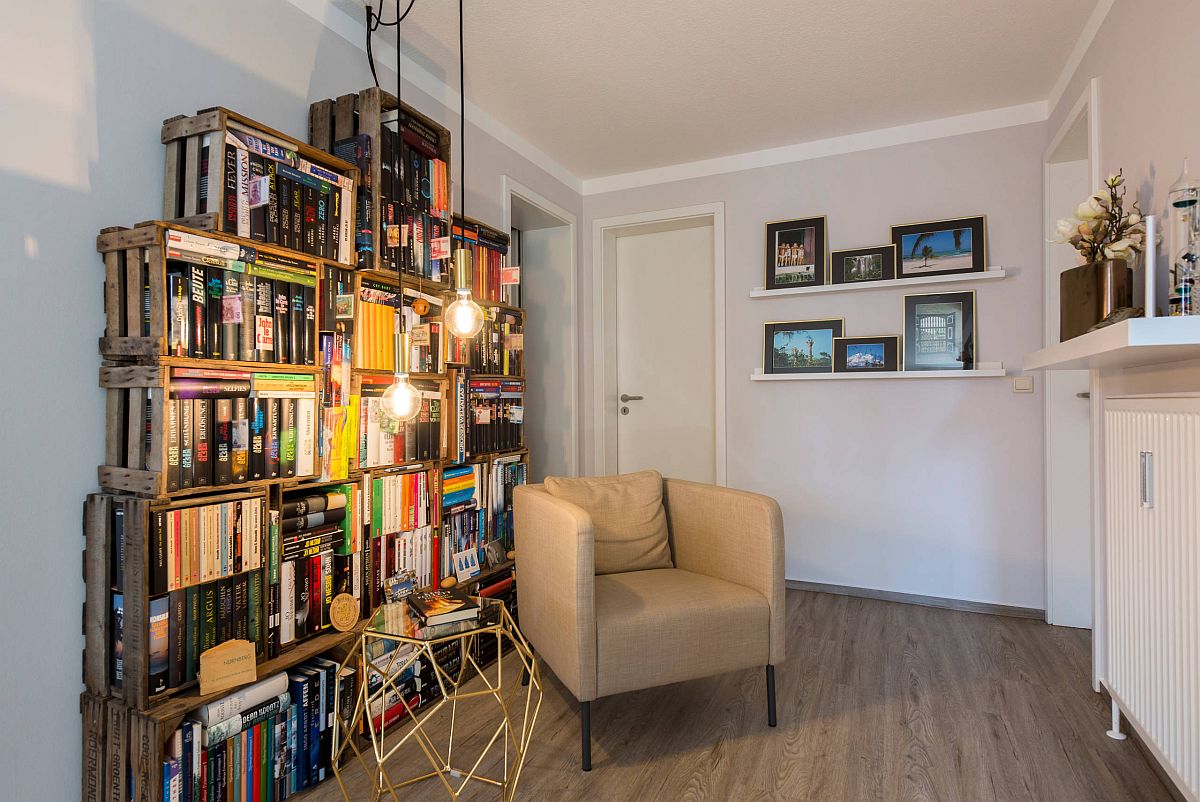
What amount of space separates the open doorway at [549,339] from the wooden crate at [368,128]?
1.74 m

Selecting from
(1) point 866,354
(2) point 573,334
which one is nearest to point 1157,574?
(1) point 866,354

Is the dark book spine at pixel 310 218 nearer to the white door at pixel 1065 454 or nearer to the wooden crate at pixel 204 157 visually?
the wooden crate at pixel 204 157

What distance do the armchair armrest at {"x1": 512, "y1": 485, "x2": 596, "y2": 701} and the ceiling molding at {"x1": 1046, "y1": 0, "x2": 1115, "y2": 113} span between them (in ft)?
8.48

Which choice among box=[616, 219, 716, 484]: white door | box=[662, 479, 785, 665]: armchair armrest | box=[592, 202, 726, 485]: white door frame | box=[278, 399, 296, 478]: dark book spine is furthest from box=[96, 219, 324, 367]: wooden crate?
box=[616, 219, 716, 484]: white door

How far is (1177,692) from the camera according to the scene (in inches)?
59.9

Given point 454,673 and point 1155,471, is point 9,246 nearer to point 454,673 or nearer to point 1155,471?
point 454,673

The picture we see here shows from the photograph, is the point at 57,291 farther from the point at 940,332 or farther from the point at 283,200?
the point at 940,332

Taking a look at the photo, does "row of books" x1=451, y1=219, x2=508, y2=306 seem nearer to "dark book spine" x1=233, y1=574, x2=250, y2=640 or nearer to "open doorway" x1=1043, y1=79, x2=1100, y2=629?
"dark book spine" x1=233, y1=574, x2=250, y2=640

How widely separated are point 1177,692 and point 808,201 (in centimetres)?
275

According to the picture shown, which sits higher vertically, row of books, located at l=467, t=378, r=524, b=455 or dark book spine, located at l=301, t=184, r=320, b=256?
dark book spine, located at l=301, t=184, r=320, b=256

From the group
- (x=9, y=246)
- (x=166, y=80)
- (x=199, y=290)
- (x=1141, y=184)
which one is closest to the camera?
(x=9, y=246)

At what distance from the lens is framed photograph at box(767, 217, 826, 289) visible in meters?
3.54

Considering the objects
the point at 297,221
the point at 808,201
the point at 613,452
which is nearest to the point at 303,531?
the point at 297,221

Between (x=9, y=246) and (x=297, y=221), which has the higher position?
(x=297, y=221)
